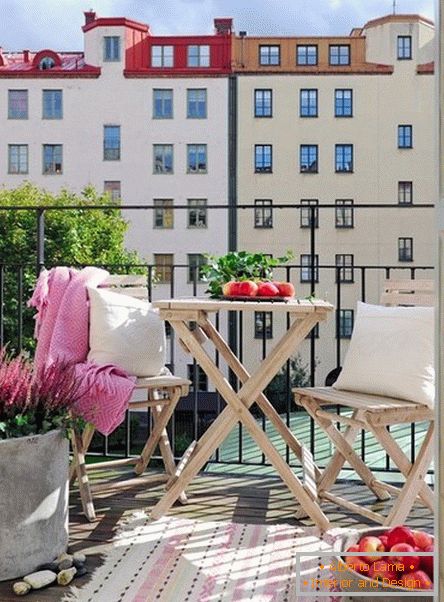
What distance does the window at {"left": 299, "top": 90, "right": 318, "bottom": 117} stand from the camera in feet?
107

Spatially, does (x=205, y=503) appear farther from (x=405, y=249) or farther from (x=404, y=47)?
(x=404, y=47)

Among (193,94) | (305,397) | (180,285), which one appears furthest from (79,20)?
(305,397)

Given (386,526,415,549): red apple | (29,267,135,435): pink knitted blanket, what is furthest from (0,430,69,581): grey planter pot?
(386,526,415,549): red apple

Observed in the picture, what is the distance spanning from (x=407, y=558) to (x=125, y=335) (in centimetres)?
142

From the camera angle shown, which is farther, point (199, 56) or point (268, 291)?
point (199, 56)

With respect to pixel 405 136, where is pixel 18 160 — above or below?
below

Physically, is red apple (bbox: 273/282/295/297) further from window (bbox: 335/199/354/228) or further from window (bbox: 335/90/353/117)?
window (bbox: 335/90/353/117)

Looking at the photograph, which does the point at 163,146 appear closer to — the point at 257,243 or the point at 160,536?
the point at 257,243

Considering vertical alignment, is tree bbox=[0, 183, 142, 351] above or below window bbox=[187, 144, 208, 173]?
below

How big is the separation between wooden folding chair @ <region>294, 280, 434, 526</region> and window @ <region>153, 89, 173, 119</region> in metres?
30.6

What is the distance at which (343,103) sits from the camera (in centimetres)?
3300

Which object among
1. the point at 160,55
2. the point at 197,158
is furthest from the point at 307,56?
the point at 197,158

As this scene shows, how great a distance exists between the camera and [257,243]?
32.1m

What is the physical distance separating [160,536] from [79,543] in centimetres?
25
